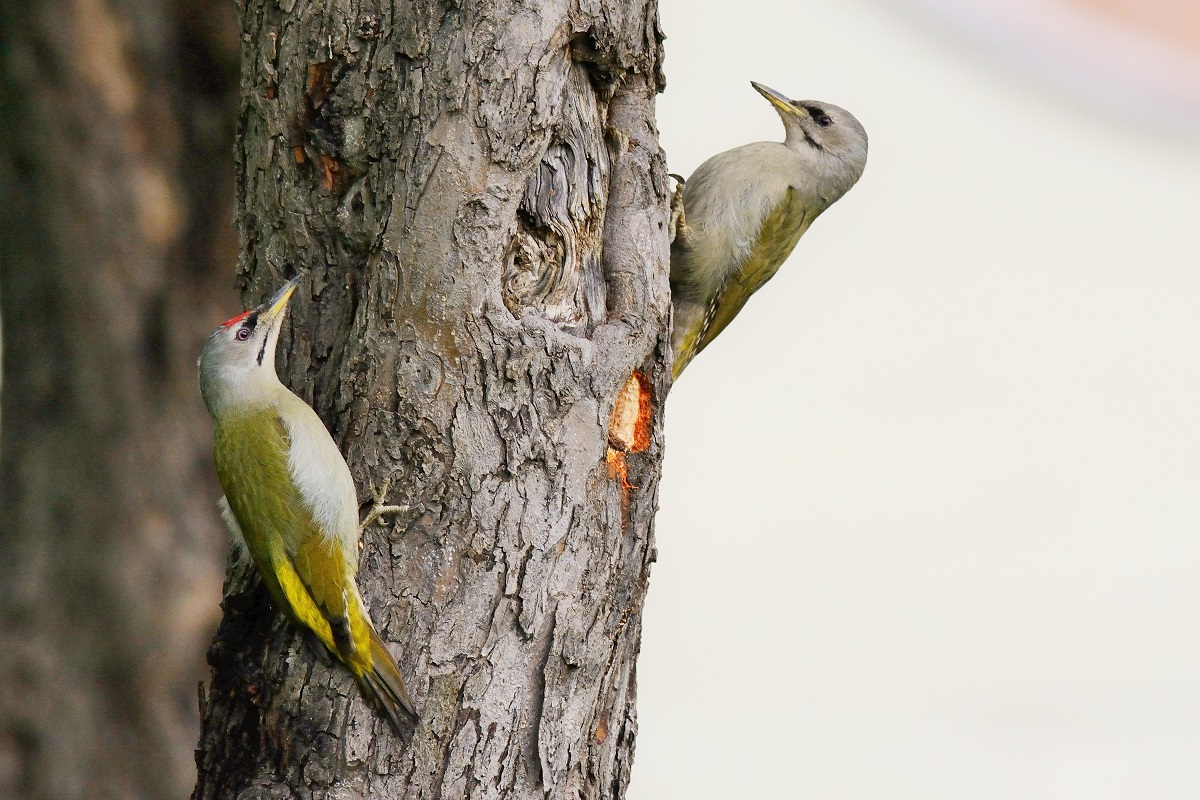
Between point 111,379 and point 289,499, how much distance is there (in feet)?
8.03

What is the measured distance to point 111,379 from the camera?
5.01 m

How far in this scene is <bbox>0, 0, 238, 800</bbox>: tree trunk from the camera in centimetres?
495

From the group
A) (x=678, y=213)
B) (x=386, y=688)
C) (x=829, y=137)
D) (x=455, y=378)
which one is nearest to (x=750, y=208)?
(x=678, y=213)

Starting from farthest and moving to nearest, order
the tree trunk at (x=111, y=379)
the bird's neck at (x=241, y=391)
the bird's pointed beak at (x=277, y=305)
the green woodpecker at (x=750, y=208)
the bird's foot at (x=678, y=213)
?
the tree trunk at (x=111, y=379), the green woodpecker at (x=750, y=208), the bird's foot at (x=678, y=213), the bird's neck at (x=241, y=391), the bird's pointed beak at (x=277, y=305)

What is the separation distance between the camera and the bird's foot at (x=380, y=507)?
2.72 metres

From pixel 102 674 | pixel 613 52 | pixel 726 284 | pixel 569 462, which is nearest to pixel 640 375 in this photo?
pixel 569 462

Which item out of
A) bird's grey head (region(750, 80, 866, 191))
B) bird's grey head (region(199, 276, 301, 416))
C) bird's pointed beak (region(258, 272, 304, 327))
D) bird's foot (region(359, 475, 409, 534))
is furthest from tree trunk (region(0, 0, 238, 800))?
bird's foot (region(359, 475, 409, 534))

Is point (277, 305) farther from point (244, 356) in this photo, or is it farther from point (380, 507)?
point (380, 507)

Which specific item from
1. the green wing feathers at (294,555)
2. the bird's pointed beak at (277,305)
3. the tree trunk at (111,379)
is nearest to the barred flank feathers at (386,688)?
the green wing feathers at (294,555)

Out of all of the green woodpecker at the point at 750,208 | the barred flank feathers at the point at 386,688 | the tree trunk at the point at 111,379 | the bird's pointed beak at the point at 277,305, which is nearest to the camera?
the barred flank feathers at the point at 386,688

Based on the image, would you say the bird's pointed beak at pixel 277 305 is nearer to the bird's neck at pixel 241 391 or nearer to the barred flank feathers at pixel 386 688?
the bird's neck at pixel 241 391

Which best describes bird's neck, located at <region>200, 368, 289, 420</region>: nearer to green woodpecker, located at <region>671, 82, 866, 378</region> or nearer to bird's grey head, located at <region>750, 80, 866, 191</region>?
green woodpecker, located at <region>671, 82, 866, 378</region>

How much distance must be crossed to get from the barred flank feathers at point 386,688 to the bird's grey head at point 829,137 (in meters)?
2.55

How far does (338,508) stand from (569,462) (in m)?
0.55
